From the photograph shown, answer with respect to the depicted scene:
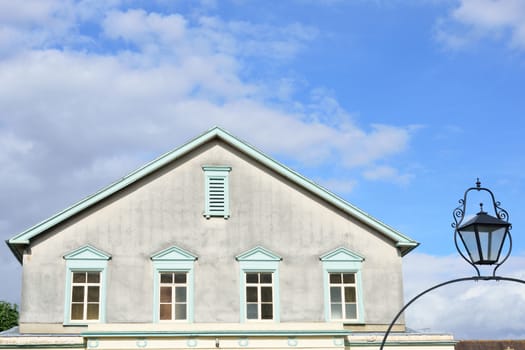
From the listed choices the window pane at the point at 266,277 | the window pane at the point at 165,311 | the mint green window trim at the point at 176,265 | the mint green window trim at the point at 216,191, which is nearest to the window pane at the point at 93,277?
the mint green window trim at the point at 176,265

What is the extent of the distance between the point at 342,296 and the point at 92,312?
8.63 meters

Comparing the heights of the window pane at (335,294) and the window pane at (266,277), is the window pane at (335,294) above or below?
below

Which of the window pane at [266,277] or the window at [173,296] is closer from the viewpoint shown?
the window at [173,296]

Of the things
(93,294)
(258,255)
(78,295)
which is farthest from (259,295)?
(78,295)

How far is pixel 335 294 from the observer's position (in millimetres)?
28156

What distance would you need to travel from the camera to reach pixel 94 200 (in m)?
27.2

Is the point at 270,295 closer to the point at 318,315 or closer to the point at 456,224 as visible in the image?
the point at 318,315

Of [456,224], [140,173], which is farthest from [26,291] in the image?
[456,224]

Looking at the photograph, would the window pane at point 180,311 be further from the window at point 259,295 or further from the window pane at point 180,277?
the window at point 259,295

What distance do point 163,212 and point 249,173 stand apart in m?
3.36

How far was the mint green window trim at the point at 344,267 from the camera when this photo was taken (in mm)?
27984

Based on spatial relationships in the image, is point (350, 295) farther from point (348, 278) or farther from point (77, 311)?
point (77, 311)

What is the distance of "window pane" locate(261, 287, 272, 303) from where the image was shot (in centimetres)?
2764

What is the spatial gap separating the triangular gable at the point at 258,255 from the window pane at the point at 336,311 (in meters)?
2.50
